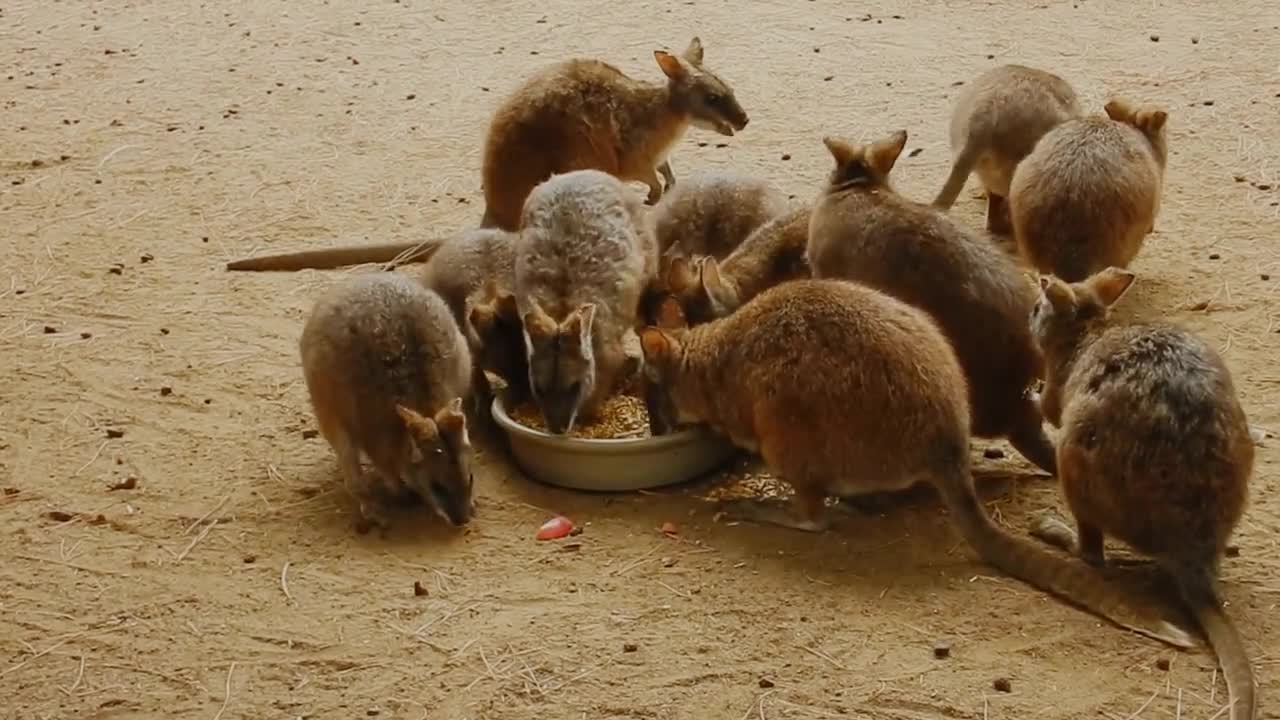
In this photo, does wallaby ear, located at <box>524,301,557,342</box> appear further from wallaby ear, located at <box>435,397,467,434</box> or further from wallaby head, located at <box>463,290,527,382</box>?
wallaby ear, located at <box>435,397,467,434</box>

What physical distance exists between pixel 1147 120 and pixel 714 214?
205 centimetres

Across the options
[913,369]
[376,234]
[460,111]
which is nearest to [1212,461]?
[913,369]

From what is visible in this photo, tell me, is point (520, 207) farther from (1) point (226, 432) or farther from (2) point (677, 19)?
(2) point (677, 19)

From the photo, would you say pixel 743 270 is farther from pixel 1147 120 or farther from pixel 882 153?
pixel 1147 120

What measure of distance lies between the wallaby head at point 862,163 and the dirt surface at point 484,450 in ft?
3.75

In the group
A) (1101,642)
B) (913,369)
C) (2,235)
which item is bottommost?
(2,235)

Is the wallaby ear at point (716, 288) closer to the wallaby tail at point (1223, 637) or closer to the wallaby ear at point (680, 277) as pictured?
the wallaby ear at point (680, 277)

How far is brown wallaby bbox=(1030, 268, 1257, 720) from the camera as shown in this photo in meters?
4.24

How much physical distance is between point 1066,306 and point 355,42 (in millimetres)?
6880

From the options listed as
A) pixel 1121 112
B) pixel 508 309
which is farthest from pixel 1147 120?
pixel 508 309

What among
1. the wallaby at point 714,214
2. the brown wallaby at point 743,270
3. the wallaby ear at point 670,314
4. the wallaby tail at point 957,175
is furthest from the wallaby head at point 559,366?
the wallaby tail at point 957,175

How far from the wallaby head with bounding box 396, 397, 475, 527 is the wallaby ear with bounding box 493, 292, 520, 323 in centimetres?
71

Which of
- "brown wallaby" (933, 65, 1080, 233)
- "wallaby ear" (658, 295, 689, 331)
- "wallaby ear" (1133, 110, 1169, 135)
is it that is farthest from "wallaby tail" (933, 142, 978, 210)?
"wallaby ear" (658, 295, 689, 331)

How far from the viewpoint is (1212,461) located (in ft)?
13.9
